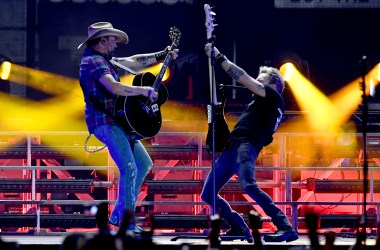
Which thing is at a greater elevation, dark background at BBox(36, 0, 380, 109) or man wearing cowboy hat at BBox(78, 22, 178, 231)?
→ dark background at BBox(36, 0, 380, 109)

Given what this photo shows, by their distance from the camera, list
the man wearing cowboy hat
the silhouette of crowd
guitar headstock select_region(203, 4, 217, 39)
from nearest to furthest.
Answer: the silhouette of crowd < the man wearing cowboy hat < guitar headstock select_region(203, 4, 217, 39)

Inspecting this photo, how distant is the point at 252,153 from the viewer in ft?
25.2

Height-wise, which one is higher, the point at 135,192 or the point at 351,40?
the point at 351,40

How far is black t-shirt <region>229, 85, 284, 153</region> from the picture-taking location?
7.71m

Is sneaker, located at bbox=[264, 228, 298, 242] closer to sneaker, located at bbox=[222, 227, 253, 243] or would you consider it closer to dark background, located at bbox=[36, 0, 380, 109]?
sneaker, located at bbox=[222, 227, 253, 243]

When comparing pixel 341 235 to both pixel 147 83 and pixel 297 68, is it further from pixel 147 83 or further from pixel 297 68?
pixel 297 68

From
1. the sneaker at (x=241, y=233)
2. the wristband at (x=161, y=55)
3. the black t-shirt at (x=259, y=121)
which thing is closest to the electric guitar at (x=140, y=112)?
the wristband at (x=161, y=55)

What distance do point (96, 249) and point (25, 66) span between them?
1248 cm

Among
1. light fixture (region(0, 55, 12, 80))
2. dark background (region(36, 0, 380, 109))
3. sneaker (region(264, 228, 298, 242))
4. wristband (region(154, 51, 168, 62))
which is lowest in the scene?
sneaker (region(264, 228, 298, 242))

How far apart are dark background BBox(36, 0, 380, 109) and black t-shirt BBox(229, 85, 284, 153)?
811 centimetres

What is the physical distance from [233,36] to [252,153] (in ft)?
28.3

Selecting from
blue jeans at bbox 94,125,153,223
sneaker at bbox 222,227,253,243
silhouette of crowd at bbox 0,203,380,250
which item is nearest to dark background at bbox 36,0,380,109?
sneaker at bbox 222,227,253,243

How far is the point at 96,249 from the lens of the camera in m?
4.42

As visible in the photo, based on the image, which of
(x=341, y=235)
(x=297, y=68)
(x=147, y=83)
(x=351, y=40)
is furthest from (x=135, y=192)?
(x=351, y=40)
